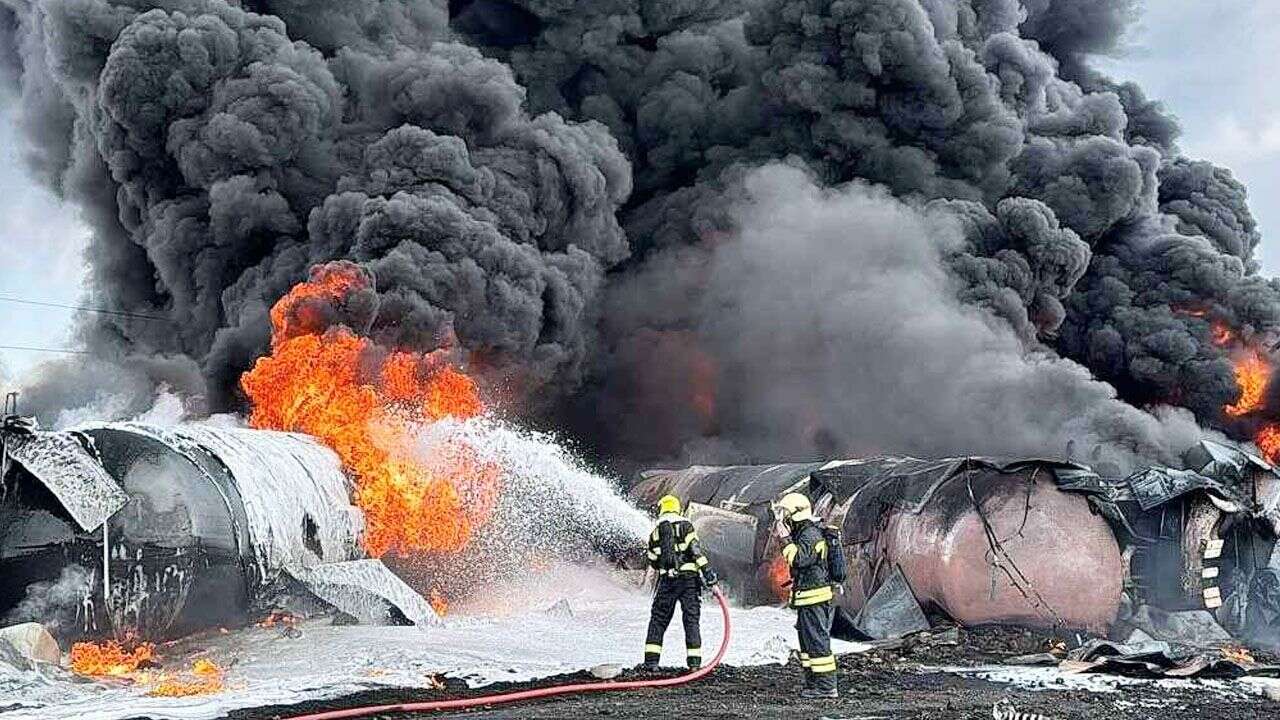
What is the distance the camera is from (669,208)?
36531 mm

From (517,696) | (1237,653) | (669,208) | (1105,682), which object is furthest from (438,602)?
(669,208)

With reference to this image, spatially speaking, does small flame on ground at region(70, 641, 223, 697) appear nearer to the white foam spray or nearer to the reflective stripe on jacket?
the reflective stripe on jacket

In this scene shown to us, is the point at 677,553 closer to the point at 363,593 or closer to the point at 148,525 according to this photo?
the point at 363,593

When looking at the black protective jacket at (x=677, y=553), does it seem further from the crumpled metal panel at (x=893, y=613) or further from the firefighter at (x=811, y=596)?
the crumpled metal panel at (x=893, y=613)

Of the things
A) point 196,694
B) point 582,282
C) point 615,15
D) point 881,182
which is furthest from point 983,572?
point 615,15

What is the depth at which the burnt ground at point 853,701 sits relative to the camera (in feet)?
26.3

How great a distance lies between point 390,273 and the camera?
2284 centimetres

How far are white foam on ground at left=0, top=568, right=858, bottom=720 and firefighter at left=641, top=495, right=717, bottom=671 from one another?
0.65 metres

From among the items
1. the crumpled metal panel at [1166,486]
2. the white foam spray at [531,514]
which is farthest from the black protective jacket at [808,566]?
the white foam spray at [531,514]

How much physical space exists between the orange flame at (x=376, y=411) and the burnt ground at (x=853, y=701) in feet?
19.0

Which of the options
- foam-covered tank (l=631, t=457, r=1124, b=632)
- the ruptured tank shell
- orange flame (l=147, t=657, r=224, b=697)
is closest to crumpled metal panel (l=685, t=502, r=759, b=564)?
foam-covered tank (l=631, t=457, r=1124, b=632)

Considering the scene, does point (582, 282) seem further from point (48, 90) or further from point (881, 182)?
point (48, 90)

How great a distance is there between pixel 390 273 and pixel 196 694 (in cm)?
1495

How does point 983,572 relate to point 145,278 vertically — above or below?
below
